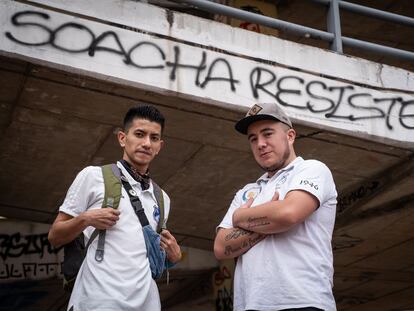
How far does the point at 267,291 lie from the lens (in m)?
2.73

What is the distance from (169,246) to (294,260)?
722mm

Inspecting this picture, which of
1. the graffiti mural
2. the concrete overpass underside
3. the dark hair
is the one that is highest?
the concrete overpass underside

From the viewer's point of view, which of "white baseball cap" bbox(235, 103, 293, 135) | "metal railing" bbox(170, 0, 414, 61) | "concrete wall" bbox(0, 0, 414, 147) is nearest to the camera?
"white baseball cap" bbox(235, 103, 293, 135)

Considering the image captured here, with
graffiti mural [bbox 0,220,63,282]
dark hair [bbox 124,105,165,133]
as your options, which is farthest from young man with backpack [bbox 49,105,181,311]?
graffiti mural [bbox 0,220,63,282]

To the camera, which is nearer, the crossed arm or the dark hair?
the crossed arm

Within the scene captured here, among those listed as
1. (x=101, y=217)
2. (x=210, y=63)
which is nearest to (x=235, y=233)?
(x=101, y=217)

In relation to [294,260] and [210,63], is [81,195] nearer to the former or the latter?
[294,260]

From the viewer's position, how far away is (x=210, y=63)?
484 cm

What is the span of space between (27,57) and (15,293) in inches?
289

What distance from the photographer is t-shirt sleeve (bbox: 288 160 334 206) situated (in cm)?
287

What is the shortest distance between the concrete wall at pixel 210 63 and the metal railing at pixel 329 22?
214mm

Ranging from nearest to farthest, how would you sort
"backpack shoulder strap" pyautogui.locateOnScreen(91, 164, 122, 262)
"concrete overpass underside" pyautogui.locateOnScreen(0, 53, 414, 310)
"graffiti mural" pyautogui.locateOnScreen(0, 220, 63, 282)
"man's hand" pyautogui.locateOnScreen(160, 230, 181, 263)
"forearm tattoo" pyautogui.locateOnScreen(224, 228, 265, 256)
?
"backpack shoulder strap" pyautogui.locateOnScreen(91, 164, 122, 262) → "forearm tattoo" pyautogui.locateOnScreen(224, 228, 265, 256) → "man's hand" pyautogui.locateOnScreen(160, 230, 181, 263) → "concrete overpass underside" pyautogui.locateOnScreen(0, 53, 414, 310) → "graffiti mural" pyautogui.locateOnScreen(0, 220, 63, 282)

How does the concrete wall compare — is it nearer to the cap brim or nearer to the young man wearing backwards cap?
the cap brim

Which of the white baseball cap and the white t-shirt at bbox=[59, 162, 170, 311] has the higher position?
the white baseball cap
